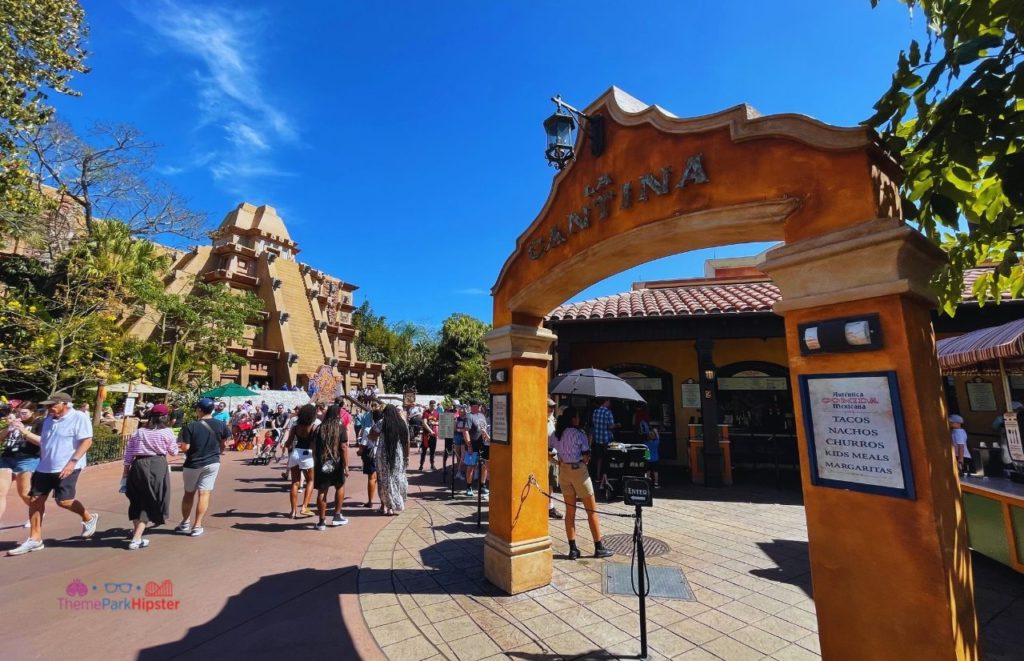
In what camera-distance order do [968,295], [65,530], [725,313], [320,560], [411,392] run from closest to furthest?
[320,560], [65,530], [968,295], [725,313], [411,392]

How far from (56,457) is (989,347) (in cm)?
1243

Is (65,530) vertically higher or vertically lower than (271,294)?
lower

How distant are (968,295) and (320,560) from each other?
1306 centimetres

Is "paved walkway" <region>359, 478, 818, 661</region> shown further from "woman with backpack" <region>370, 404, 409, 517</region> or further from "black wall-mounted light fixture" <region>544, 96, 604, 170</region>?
"black wall-mounted light fixture" <region>544, 96, 604, 170</region>

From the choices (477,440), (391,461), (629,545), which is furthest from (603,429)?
(391,461)

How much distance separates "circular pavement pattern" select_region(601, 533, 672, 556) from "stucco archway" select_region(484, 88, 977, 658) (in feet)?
11.9

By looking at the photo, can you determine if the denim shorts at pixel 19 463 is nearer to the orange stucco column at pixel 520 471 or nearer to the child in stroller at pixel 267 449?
the orange stucco column at pixel 520 471

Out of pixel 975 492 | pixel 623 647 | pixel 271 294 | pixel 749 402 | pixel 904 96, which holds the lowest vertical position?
pixel 623 647

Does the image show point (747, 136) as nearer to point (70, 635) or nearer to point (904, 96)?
point (904, 96)

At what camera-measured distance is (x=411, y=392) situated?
11.6m

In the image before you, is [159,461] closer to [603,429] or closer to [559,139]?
[559,139]

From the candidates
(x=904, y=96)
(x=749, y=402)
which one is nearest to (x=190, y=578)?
(x=904, y=96)

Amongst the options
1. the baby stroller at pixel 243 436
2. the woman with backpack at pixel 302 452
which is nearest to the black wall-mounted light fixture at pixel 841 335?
the woman with backpack at pixel 302 452

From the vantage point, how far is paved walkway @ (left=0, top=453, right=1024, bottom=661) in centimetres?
353
